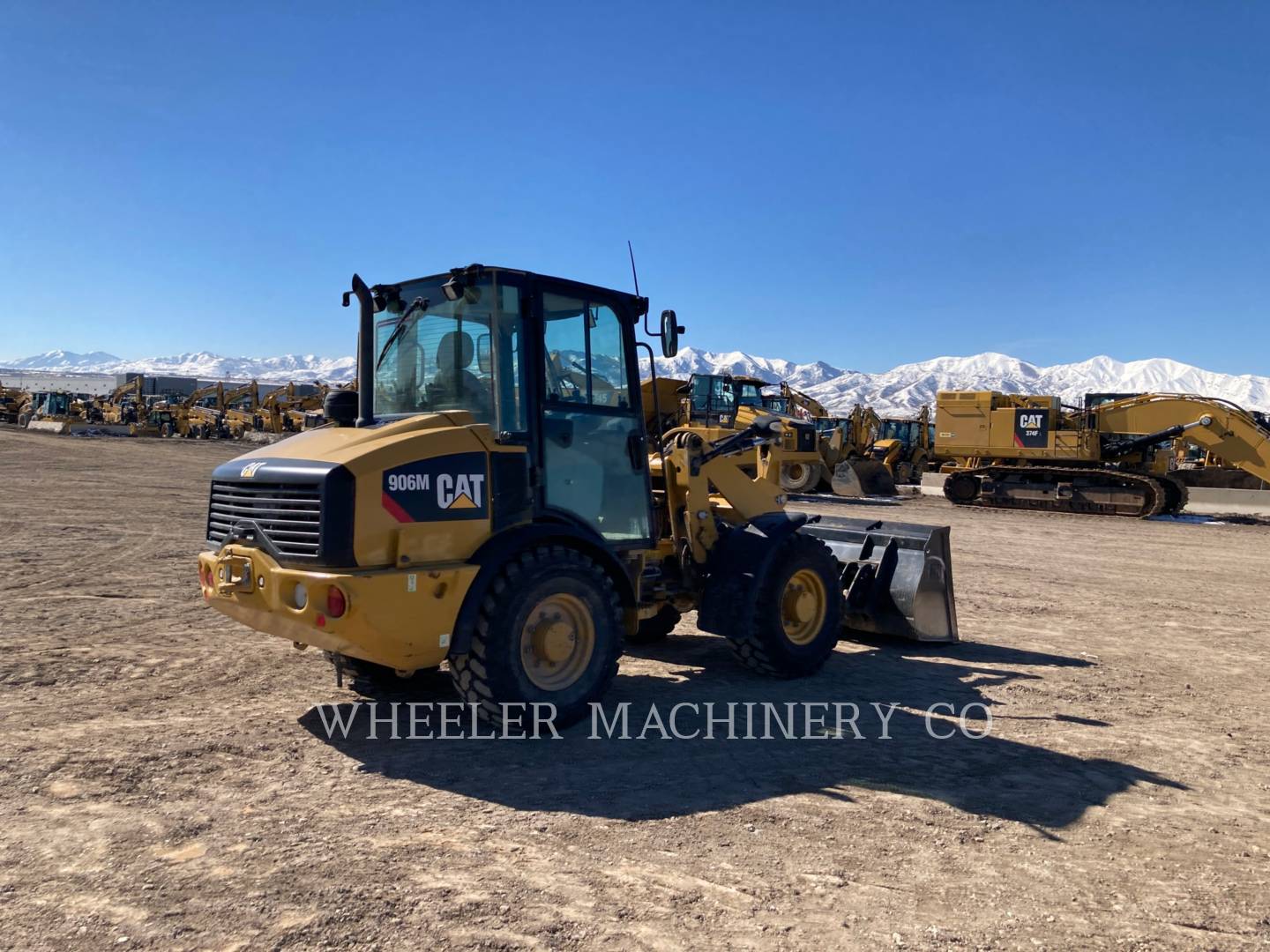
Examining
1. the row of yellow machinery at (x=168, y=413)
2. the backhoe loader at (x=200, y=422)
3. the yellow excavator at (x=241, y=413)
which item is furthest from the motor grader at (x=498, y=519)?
the backhoe loader at (x=200, y=422)

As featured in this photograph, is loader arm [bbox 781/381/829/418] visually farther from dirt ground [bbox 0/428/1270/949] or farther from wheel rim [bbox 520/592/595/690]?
wheel rim [bbox 520/592/595/690]

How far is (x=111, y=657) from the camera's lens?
6.59 meters

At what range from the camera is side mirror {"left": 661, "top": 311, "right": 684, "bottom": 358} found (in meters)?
5.96

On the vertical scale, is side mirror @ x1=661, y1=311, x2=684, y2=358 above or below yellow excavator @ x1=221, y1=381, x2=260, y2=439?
below

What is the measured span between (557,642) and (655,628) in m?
2.55

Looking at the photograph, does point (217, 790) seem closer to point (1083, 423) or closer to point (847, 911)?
point (847, 911)

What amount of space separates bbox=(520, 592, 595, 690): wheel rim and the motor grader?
1 cm

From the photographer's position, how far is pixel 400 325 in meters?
5.76

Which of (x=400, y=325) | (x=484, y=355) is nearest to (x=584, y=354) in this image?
(x=484, y=355)

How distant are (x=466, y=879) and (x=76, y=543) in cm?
1020

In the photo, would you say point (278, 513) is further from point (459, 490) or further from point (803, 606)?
point (803, 606)

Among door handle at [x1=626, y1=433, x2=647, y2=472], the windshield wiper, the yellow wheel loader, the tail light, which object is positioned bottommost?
the tail light

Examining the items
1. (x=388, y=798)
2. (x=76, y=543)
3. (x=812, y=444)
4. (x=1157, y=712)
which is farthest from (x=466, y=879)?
(x=812, y=444)

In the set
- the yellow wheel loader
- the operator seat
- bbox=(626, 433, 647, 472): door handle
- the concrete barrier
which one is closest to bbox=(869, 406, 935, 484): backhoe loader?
the concrete barrier
